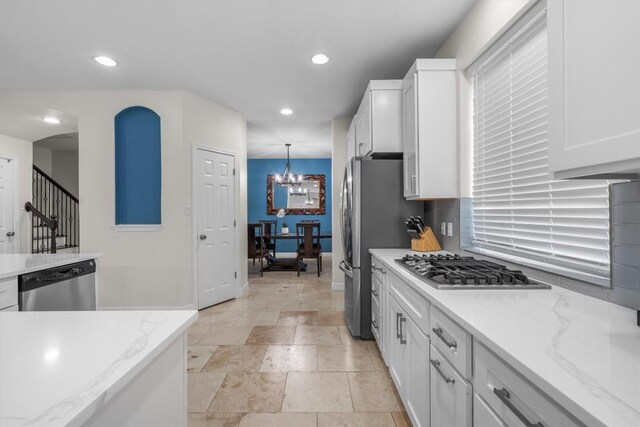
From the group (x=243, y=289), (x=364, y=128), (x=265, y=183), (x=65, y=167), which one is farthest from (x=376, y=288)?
(x=65, y=167)

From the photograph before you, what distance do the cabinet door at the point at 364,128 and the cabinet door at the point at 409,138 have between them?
36 centimetres

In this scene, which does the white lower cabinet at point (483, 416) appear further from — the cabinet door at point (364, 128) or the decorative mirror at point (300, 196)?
the decorative mirror at point (300, 196)

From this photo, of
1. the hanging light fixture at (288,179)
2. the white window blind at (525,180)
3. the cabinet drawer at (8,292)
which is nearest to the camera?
the white window blind at (525,180)

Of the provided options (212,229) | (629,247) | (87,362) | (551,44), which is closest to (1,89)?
(212,229)

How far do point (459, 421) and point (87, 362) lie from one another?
45.0 inches

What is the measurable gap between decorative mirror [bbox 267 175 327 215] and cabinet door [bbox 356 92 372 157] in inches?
174

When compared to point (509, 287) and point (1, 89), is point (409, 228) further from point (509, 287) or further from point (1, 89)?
point (1, 89)

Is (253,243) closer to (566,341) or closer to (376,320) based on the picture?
(376,320)

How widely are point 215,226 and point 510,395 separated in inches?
150

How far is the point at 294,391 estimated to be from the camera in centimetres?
211

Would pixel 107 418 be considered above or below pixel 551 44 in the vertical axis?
below

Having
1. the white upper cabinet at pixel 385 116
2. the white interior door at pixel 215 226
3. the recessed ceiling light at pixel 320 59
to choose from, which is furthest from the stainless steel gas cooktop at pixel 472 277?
the white interior door at pixel 215 226

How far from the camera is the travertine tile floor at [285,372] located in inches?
73.7

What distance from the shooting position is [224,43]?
2680mm
